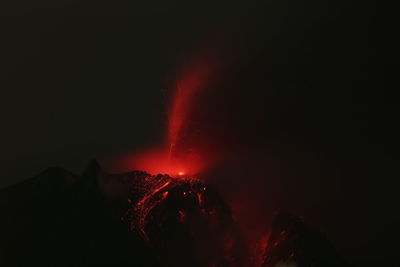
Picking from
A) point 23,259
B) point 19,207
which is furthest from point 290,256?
point 19,207

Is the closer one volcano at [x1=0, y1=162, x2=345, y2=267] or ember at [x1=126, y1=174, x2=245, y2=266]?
volcano at [x1=0, y1=162, x2=345, y2=267]

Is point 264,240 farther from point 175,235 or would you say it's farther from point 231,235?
point 175,235

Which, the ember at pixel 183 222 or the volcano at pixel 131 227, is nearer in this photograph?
the volcano at pixel 131 227

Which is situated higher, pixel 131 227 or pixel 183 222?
pixel 131 227

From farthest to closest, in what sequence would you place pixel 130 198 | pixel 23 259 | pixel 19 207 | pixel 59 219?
1. pixel 130 198
2. pixel 19 207
3. pixel 59 219
4. pixel 23 259

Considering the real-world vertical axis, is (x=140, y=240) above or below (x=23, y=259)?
below

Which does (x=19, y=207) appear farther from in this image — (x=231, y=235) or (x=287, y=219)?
(x=287, y=219)

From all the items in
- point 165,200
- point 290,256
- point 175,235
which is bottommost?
point 290,256

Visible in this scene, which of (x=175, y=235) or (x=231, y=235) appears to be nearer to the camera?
(x=175, y=235)

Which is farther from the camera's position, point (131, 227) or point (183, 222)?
point (183, 222)

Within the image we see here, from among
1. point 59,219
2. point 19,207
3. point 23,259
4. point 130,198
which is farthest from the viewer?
point 130,198
